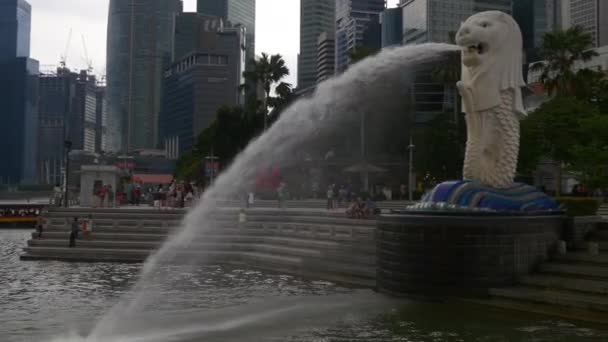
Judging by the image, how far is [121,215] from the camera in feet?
83.5

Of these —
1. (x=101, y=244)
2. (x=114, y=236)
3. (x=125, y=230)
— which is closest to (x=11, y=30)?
(x=125, y=230)

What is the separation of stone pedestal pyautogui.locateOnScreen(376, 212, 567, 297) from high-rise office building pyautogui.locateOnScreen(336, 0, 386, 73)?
113 m

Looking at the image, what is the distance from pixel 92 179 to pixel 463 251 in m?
22.3

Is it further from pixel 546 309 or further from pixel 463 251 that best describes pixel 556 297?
pixel 463 251

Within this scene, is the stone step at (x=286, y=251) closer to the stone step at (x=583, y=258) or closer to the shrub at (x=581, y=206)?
the shrub at (x=581, y=206)

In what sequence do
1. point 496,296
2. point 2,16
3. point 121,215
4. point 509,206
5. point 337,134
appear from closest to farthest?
point 496,296, point 509,206, point 121,215, point 337,134, point 2,16

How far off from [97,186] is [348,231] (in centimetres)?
1513

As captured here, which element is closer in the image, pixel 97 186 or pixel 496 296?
pixel 496 296

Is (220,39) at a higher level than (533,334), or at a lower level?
higher

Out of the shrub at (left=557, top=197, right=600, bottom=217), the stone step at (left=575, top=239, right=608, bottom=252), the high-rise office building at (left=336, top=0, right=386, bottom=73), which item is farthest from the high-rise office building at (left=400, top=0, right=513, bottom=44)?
the stone step at (left=575, top=239, right=608, bottom=252)

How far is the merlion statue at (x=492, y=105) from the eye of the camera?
579 inches

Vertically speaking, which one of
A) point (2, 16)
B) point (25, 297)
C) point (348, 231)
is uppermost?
point (2, 16)

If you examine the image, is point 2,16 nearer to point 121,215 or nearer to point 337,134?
point 337,134

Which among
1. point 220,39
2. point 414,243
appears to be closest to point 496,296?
point 414,243
